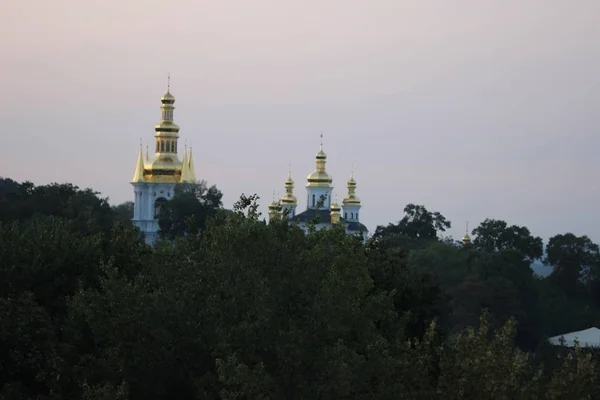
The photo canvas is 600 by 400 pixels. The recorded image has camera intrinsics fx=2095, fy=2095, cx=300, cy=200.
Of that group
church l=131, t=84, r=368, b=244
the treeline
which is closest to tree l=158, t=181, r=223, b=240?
church l=131, t=84, r=368, b=244

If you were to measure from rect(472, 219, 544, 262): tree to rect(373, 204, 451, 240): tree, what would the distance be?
5.46m

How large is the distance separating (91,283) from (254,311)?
17.4 ft

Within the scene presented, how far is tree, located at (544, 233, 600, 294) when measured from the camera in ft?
377

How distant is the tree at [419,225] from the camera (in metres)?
136

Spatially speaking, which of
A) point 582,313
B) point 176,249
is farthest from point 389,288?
point 582,313

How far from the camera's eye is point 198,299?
4000 centimetres

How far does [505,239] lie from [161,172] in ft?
84.4

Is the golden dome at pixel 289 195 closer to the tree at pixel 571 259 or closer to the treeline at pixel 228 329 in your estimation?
the tree at pixel 571 259

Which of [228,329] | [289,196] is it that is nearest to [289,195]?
[289,196]

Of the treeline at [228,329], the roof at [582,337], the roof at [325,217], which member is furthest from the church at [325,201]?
the treeline at [228,329]

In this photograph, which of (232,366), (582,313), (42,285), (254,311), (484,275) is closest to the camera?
(232,366)

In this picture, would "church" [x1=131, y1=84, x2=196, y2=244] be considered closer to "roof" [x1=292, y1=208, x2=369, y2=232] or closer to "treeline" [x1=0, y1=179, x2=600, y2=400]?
"roof" [x1=292, y1=208, x2=369, y2=232]

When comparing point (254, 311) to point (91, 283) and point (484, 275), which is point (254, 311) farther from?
point (484, 275)

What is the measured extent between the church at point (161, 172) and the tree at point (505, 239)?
67.1 ft
